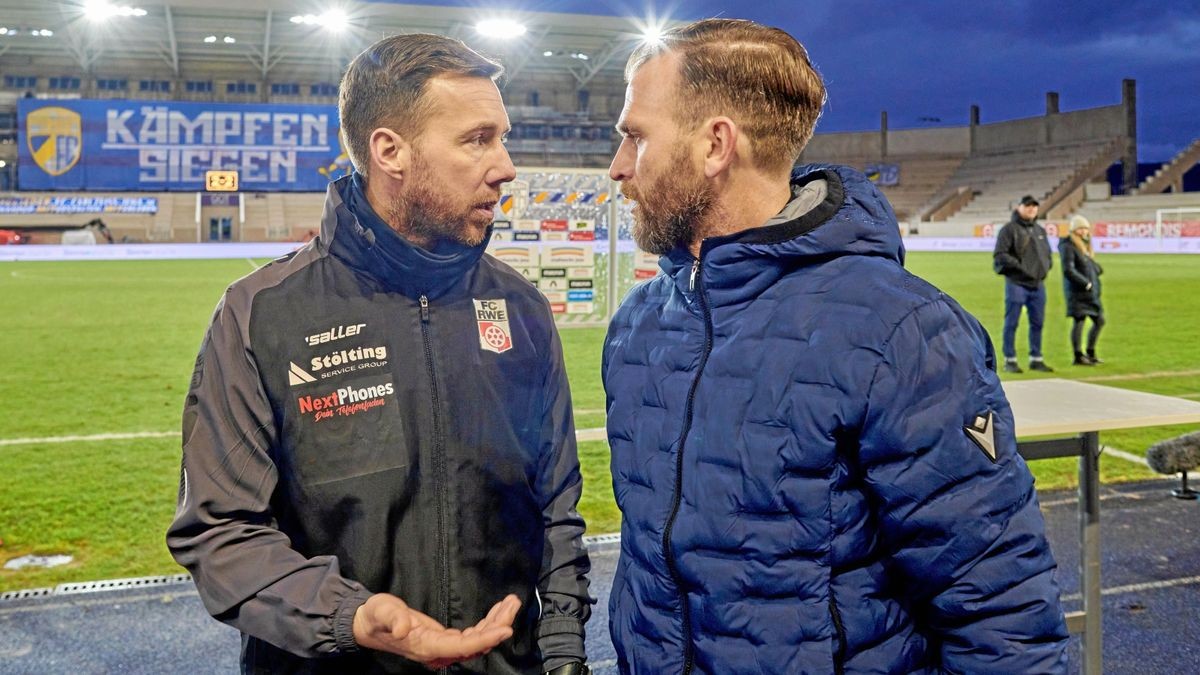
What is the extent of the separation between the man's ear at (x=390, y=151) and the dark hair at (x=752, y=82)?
583 millimetres

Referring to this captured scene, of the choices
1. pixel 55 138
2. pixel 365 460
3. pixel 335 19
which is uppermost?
pixel 335 19

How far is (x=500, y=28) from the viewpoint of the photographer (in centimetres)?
3947

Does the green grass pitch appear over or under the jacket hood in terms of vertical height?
under

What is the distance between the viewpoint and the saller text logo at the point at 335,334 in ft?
6.07

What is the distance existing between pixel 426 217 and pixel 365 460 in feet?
1.65

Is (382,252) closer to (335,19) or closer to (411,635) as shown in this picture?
(411,635)

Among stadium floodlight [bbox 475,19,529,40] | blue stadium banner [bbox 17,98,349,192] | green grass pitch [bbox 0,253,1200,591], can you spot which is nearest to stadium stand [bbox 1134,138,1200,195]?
green grass pitch [bbox 0,253,1200,591]

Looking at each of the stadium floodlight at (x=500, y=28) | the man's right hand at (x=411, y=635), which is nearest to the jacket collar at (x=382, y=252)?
the man's right hand at (x=411, y=635)

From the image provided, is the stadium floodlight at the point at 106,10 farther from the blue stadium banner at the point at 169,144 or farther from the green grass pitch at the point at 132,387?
the green grass pitch at the point at 132,387

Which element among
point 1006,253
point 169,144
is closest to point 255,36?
point 169,144

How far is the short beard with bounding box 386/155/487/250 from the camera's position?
1.96m

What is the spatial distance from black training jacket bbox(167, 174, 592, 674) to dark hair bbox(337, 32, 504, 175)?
0.15 m

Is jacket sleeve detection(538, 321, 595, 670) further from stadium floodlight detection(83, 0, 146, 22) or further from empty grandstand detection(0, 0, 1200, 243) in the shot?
stadium floodlight detection(83, 0, 146, 22)

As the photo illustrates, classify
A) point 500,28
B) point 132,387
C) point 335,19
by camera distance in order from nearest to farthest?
point 132,387 < point 335,19 < point 500,28
